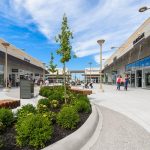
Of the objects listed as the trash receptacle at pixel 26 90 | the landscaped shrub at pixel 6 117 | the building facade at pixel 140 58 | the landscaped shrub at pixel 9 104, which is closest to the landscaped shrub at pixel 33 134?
the landscaped shrub at pixel 6 117

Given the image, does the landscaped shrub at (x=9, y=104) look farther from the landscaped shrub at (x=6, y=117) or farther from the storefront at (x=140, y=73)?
the storefront at (x=140, y=73)

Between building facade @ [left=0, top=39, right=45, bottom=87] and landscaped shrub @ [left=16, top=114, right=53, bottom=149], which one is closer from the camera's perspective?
landscaped shrub @ [left=16, top=114, right=53, bottom=149]

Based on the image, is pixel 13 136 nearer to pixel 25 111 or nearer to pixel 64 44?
pixel 25 111

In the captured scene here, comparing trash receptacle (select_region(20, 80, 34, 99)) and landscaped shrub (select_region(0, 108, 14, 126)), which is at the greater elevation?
trash receptacle (select_region(20, 80, 34, 99))

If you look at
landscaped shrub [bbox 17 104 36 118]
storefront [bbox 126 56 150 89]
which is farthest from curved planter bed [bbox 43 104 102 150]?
storefront [bbox 126 56 150 89]

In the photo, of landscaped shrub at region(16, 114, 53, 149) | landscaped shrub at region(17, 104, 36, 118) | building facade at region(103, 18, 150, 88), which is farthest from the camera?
building facade at region(103, 18, 150, 88)

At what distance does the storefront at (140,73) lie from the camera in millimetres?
30245

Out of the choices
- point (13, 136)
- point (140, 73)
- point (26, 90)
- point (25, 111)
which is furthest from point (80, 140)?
point (140, 73)

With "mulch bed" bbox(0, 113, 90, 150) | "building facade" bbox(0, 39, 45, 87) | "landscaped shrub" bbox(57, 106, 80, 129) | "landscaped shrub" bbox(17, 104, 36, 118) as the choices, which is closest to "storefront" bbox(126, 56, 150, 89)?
"building facade" bbox(0, 39, 45, 87)

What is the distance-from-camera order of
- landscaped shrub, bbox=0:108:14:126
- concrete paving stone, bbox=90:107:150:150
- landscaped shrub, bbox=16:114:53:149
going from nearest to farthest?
1. landscaped shrub, bbox=16:114:53:149
2. concrete paving stone, bbox=90:107:150:150
3. landscaped shrub, bbox=0:108:14:126

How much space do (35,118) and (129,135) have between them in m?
2.87

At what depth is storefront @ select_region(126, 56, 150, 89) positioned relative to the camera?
30245 mm

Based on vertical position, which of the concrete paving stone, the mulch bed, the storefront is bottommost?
the concrete paving stone

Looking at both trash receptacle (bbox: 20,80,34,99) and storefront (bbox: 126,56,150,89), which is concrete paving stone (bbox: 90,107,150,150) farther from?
storefront (bbox: 126,56,150,89)
